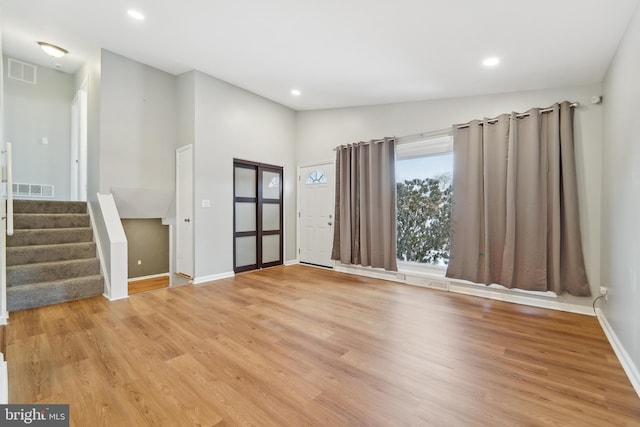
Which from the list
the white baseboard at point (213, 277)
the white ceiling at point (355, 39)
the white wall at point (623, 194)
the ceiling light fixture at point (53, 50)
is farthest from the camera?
the white baseboard at point (213, 277)

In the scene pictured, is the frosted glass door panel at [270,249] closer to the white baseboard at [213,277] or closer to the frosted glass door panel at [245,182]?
the white baseboard at [213,277]

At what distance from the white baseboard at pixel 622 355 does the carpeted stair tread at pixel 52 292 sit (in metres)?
5.41

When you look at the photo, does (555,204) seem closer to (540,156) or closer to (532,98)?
(540,156)

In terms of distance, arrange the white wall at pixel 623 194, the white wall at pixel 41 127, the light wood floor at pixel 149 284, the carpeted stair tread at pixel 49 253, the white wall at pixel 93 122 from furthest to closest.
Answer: the light wood floor at pixel 149 284 → the white wall at pixel 41 127 → the white wall at pixel 93 122 → the carpeted stair tread at pixel 49 253 → the white wall at pixel 623 194

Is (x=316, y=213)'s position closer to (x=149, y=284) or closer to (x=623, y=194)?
(x=149, y=284)

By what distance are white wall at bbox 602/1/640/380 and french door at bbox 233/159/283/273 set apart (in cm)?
476

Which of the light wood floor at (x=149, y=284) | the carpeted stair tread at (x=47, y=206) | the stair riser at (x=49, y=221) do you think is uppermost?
the carpeted stair tread at (x=47, y=206)

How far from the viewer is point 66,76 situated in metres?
5.15

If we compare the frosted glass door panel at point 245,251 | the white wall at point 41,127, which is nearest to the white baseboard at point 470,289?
the frosted glass door panel at point 245,251

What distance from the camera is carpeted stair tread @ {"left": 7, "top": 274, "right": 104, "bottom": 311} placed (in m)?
3.13

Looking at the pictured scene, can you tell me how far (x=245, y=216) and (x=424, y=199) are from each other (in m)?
3.17

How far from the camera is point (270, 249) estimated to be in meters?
5.58

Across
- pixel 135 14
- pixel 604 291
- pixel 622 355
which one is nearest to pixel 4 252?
pixel 135 14

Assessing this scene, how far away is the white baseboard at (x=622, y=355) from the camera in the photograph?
1865mm
